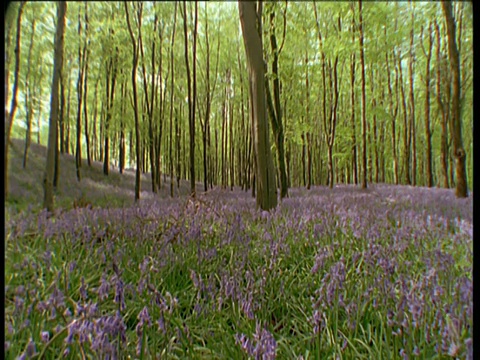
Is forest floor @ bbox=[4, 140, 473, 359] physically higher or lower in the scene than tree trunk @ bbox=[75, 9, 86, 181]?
lower

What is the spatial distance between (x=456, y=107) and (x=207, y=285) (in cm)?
207

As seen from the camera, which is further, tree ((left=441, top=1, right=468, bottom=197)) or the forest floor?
tree ((left=441, top=1, right=468, bottom=197))

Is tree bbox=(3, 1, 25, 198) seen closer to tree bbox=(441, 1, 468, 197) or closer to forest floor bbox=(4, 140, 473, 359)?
forest floor bbox=(4, 140, 473, 359)

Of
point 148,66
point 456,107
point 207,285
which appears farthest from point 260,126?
point 207,285

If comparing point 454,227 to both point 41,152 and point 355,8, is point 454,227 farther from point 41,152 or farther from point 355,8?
point 41,152

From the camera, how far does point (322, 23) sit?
6926 mm

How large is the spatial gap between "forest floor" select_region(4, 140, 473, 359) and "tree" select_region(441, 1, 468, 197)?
0.83 m

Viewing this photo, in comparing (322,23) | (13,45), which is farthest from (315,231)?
(322,23)

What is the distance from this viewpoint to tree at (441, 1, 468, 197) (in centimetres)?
127

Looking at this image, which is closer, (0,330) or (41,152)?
(0,330)

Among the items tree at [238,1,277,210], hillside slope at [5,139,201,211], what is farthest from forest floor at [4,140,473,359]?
tree at [238,1,277,210]

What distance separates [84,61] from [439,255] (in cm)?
253

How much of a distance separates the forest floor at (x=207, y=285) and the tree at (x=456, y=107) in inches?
32.8

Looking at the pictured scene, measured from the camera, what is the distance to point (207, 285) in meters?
1.64
